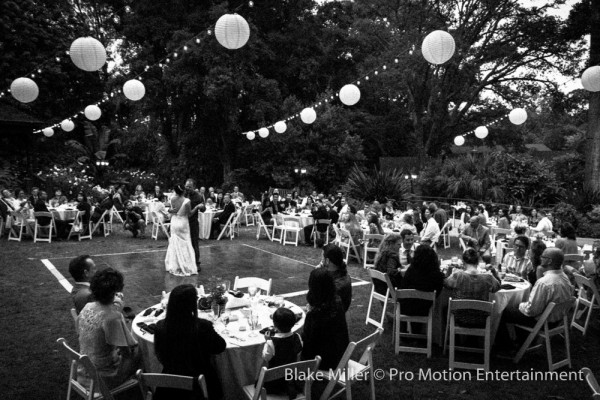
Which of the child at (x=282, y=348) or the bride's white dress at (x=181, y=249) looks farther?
the bride's white dress at (x=181, y=249)

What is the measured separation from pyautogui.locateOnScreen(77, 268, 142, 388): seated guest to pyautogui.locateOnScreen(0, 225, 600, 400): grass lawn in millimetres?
732

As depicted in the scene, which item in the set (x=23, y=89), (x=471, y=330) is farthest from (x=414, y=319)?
(x=23, y=89)

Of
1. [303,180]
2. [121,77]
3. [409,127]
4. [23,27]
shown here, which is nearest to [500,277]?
[303,180]

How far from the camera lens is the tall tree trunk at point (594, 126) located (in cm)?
1380

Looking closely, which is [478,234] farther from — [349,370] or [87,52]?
[87,52]

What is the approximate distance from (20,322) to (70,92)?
60.5 ft

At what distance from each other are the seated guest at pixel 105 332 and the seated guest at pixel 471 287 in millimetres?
3229

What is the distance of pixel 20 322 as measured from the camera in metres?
5.59

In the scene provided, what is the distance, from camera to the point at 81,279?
407 cm

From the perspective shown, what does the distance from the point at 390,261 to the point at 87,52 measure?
5526mm

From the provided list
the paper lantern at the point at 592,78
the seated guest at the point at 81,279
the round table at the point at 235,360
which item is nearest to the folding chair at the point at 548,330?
the round table at the point at 235,360

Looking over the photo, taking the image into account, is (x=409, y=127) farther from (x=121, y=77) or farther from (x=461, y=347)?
(x=461, y=347)

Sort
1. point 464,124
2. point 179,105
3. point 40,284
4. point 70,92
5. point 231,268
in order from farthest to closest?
point 464,124, point 70,92, point 179,105, point 231,268, point 40,284

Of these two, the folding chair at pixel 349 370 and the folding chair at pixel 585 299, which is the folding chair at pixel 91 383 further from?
the folding chair at pixel 585 299
